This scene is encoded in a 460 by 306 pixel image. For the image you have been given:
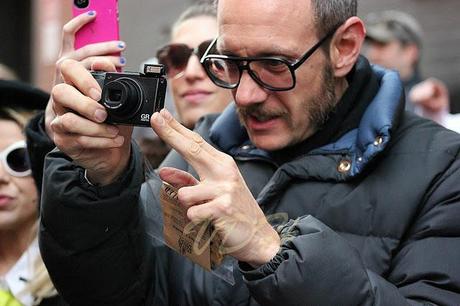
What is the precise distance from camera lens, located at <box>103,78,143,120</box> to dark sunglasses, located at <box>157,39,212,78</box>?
5.09 feet

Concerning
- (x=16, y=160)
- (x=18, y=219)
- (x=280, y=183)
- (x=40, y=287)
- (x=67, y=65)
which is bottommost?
(x=40, y=287)

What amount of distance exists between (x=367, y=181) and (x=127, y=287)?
69 centimetres

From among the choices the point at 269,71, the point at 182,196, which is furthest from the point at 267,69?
the point at 182,196

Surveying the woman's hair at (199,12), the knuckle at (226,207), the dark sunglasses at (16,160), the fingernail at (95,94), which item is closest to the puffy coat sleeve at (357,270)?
the knuckle at (226,207)

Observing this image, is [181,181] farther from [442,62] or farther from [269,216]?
[442,62]

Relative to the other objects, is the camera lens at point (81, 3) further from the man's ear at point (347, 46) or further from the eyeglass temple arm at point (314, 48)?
the man's ear at point (347, 46)

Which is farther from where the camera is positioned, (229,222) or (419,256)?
(419,256)

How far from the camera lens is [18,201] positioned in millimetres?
3104

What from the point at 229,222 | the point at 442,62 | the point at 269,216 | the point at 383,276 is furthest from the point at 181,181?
the point at 442,62

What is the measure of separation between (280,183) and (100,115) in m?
0.59

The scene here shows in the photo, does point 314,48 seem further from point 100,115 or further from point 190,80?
point 190,80

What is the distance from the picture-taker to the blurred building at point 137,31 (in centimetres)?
815

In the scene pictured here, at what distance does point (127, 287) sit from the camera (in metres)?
2.42

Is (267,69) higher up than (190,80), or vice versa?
(267,69)
